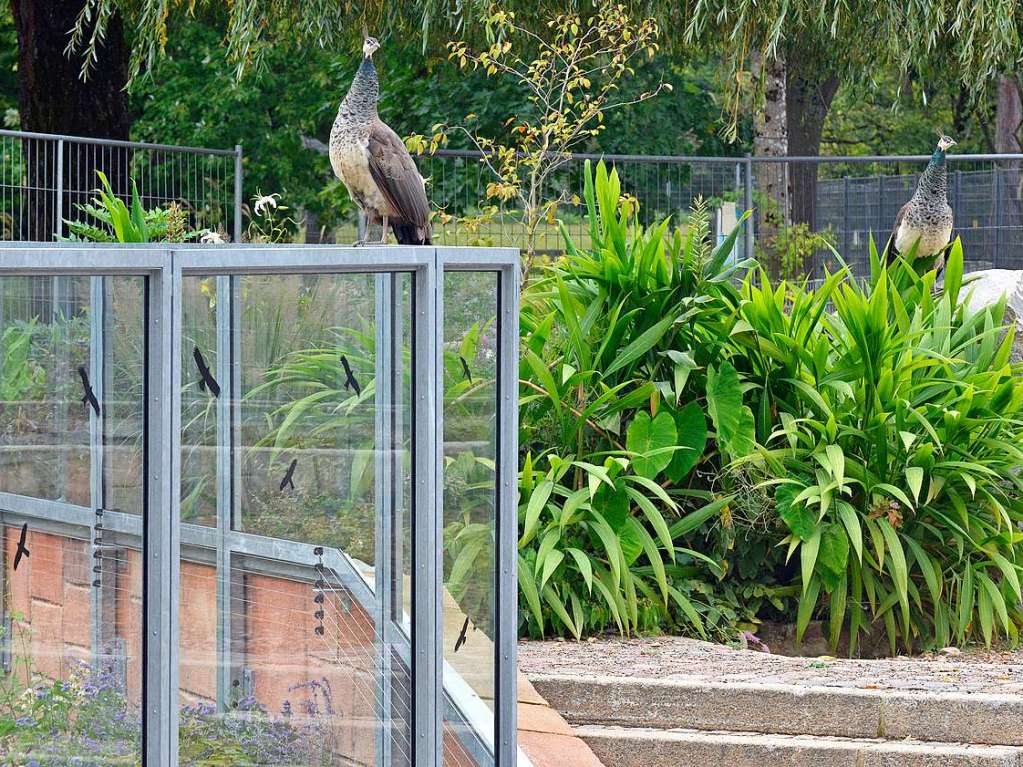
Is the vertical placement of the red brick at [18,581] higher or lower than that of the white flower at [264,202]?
lower

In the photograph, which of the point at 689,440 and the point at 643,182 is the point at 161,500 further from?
the point at 643,182

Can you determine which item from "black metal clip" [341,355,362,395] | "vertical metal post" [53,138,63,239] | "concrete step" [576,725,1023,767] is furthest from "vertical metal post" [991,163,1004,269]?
"black metal clip" [341,355,362,395]

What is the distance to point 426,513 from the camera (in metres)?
3.41

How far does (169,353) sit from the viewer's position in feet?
8.92

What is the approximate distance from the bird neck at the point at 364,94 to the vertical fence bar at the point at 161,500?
2547mm

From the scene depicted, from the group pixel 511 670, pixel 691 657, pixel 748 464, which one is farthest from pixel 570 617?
pixel 511 670

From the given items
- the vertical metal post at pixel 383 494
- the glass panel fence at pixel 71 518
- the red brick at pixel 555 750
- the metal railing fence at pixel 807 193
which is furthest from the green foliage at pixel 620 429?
the metal railing fence at pixel 807 193

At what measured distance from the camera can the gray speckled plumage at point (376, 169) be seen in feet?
16.3

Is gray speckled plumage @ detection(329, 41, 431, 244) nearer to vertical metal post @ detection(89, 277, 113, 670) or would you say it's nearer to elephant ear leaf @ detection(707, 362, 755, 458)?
elephant ear leaf @ detection(707, 362, 755, 458)

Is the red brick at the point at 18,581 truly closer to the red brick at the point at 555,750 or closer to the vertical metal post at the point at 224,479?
the vertical metal post at the point at 224,479

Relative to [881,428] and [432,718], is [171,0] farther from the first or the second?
[432,718]

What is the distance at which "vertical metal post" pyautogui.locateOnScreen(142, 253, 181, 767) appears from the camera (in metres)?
2.71

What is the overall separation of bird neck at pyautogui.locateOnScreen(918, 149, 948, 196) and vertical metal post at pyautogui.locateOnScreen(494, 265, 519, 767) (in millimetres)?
5830

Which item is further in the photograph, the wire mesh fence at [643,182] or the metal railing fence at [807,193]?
the metal railing fence at [807,193]
